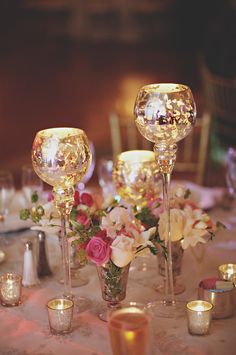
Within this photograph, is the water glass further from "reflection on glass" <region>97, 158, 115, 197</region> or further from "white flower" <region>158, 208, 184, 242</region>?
"reflection on glass" <region>97, 158, 115, 197</region>

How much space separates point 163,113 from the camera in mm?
1419

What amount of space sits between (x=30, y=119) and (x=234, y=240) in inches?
169

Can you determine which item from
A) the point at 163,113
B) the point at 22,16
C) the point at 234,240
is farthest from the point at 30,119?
the point at 22,16

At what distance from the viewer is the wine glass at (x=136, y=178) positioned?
5.92 feet

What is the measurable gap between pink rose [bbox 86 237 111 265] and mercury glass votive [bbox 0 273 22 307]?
0.20 meters

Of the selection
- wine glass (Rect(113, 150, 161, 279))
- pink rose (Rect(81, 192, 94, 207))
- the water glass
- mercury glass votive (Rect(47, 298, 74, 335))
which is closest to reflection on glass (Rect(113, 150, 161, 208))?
wine glass (Rect(113, 150, 161, 279))

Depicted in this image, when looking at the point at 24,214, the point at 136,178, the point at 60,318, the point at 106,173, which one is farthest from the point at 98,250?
the point at 106,173

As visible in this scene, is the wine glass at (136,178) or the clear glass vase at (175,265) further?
the wine glass at (136,178)

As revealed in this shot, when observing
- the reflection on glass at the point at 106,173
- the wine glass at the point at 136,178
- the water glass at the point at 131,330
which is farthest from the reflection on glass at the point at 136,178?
the water glass at the point at 131,330

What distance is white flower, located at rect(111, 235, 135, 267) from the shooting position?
1.38 m

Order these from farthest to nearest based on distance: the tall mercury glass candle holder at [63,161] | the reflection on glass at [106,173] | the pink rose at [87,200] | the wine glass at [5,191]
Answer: the reflection on glass at [106,173]
the wine glass at [5,191]
the pink rose at [87,200]
the tall mercury glass candle holder at [63,161]

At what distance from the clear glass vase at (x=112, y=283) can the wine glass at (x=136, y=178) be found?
32 cm

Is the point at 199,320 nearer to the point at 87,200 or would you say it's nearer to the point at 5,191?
the point at 87,200

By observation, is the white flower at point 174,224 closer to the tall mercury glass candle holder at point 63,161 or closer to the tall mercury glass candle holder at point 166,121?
the tall mercury glass candle holder at point 166,121
